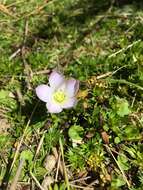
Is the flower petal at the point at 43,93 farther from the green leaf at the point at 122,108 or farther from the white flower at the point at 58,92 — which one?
the green leaf at the point at 122,108

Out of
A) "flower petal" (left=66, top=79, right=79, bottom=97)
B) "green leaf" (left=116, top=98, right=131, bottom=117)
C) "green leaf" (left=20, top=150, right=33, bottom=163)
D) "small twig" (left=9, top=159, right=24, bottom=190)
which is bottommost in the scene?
"small twig" (left=9, top=159, right=24, bottom=190)

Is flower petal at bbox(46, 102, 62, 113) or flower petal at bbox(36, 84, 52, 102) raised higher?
flower petal at bbox(36, 84, 52, 102)

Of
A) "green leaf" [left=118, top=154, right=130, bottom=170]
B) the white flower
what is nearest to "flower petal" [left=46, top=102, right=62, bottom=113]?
the white flower

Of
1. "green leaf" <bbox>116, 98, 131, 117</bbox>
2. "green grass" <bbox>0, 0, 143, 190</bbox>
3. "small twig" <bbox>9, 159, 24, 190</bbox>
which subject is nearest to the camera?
"small twig" <bbox>9, 159, 24, 190</bbox>

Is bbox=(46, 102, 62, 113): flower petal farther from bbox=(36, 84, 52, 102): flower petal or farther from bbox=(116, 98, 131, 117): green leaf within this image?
bbox=(116, 98, 131, 117): green leaf

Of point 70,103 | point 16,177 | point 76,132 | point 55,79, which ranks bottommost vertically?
point 16,177

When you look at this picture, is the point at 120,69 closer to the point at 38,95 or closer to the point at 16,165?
the point at 38,95

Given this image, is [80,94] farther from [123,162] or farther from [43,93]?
[123,162]

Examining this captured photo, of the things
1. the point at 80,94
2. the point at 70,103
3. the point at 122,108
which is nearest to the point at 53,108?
the point at 70,103

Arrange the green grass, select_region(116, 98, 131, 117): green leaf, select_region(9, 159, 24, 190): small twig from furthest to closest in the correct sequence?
1. select_region(116, 98, 131, 117): green leaf
2. the green grass
3. select_region(9, 159, 24, 190): small twig
